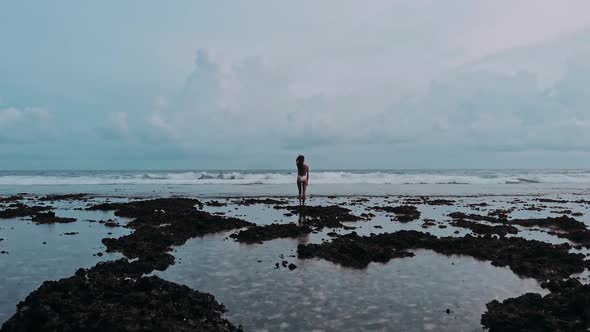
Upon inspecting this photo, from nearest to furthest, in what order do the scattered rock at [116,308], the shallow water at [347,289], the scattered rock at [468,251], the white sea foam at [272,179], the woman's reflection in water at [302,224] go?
the scattered rock at [116,308] < the shallow water at [347,289] < the scattered rock at [468,251] < the woman's reflection in water at [302,224] < the white sea foam at [272,179]

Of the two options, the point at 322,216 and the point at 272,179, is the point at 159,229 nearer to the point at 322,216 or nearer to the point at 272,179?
the point at 322,216

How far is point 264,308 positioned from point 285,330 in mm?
948

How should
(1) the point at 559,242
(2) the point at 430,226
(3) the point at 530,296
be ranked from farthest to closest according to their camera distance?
(2) the point at 430,226 → (1) the point at 559,242 → (3) the point at 530,296

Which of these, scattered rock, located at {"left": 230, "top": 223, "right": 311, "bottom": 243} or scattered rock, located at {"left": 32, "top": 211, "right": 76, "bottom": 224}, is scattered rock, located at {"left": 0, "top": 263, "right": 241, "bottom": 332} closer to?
scattered rock, located at {"left": 230, "top": 223, "right": 311, "bottom": 243}

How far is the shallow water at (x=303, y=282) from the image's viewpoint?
21.7ft

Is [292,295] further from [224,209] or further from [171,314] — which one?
[224,209]

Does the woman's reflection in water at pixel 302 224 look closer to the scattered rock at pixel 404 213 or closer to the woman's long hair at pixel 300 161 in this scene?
the woman's long hair at pixel 300 161

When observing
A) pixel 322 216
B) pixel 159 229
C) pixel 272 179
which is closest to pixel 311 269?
pixel 159 229

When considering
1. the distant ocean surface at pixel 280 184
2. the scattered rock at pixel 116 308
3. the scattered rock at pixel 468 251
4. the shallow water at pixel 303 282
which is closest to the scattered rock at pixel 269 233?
the shallow water at pixel 303 282

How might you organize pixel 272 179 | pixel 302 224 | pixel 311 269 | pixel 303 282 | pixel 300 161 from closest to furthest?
pixel 303 282 < pixel 311 269 < pixel 302 224 < pixel 300 161 < pixel 272 179

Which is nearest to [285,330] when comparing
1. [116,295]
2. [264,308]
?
[264,308]

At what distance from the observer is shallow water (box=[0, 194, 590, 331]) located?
261 inches

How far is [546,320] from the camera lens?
608 centimetres

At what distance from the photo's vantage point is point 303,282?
857 centimetres
